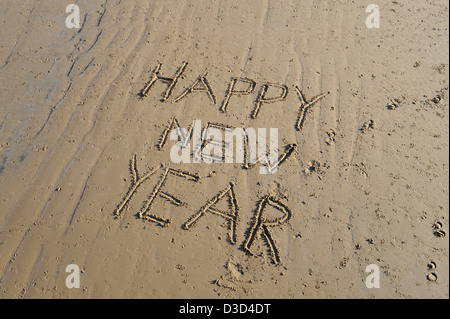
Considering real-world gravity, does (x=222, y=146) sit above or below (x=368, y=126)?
below

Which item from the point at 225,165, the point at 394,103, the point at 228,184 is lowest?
the point at 228,184

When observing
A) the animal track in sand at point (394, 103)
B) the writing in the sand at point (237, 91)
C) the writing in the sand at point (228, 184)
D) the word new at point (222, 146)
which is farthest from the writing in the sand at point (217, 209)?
the animal track in sand at point (394, 103)

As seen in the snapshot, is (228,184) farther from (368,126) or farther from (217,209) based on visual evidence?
(368,126)

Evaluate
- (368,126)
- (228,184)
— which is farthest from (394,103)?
(228,184)

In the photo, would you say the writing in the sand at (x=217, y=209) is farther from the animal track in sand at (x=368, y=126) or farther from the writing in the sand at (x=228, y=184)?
the animal track in sand at (x=368, y=126)

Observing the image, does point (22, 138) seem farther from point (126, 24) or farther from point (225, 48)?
point (225, 48)

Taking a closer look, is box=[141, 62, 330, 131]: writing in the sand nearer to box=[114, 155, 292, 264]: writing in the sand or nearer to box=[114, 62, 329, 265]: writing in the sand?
box=[114, 62, 329, 265]: writing in the sand
